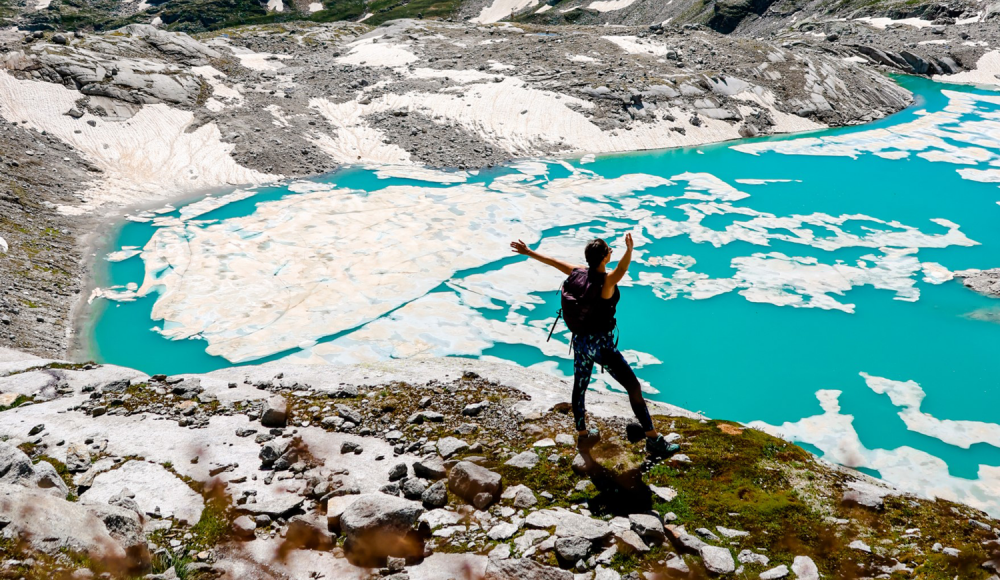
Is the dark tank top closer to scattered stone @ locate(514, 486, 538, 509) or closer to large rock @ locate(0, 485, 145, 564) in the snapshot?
scattered stone @ locate(514, 486, 538, 509)

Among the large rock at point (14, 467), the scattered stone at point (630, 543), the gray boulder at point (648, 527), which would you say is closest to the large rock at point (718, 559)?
the gray boulder at point (648, 527)

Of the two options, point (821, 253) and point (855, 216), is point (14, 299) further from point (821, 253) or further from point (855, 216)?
point (855, 216)

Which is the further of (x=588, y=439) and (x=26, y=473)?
(x=588, y=439)

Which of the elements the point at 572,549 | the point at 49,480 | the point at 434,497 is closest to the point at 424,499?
the point at 434,497

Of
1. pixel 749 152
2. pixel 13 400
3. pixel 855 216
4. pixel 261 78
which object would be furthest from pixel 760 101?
pixel 13 400

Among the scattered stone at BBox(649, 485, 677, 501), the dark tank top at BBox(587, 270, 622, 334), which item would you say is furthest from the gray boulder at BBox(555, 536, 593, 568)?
the dark tank top at BBox(587, 270, 622, 334)

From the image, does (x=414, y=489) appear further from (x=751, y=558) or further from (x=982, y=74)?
(x=982, y=74)

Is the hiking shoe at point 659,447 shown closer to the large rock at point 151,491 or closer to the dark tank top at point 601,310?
the dark tank top at point 601,310
